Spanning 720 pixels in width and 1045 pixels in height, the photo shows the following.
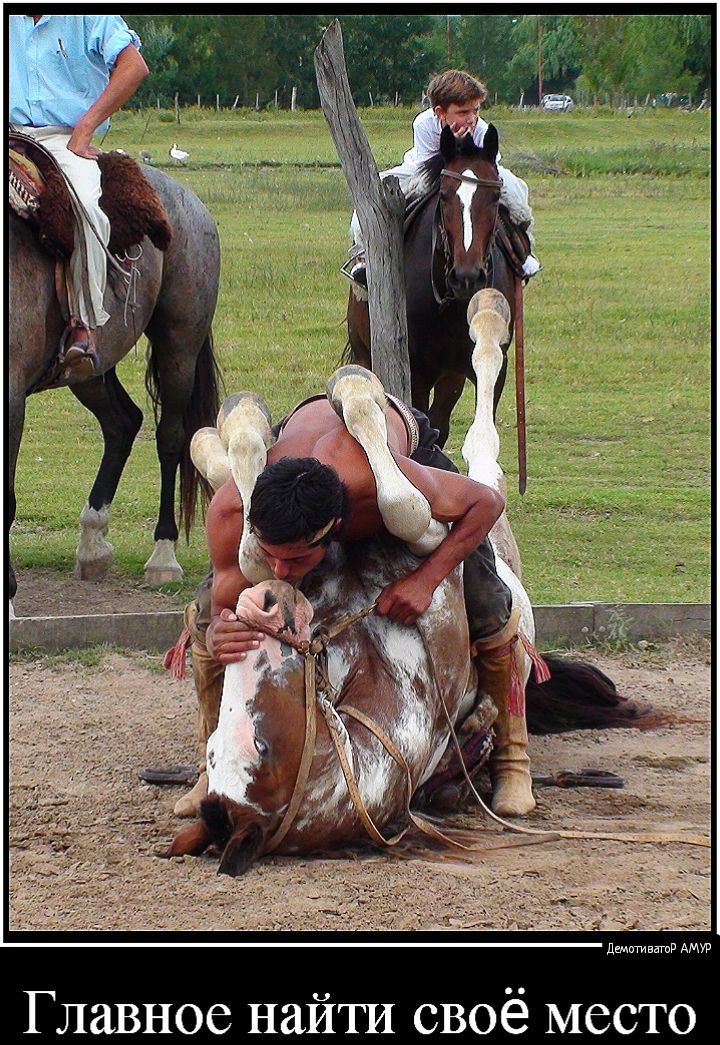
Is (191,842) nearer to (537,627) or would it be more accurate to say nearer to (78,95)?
(537,627)

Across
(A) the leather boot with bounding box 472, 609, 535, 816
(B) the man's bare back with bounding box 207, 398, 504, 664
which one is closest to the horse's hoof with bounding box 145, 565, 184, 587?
(A) the leather boot with bounding box 472, 609, 535, 816

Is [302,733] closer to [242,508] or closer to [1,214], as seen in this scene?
[242,508]

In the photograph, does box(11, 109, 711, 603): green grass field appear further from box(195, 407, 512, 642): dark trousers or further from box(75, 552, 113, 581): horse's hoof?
box(195, 407, 512, 642): dark trousers

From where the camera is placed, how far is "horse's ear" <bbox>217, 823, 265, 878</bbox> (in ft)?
11.7

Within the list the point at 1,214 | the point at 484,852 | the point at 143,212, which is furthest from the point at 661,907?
the point at 143,212

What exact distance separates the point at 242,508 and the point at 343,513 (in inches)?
13.6

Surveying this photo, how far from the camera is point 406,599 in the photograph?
3984 millimetres

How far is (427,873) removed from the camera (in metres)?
3.68

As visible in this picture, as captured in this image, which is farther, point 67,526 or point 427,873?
point 67,526

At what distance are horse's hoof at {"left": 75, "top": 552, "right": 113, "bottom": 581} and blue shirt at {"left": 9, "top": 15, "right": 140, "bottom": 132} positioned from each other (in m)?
2.28

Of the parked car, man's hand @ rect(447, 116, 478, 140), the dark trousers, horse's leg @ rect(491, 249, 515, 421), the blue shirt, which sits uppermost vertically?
the parked car

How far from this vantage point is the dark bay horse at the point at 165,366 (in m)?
7.23

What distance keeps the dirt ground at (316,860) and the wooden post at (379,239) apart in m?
1.98

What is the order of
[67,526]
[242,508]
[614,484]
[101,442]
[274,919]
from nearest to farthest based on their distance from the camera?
[274,919] < [242,508] < [67,526] < [614,484] < [101,442]
